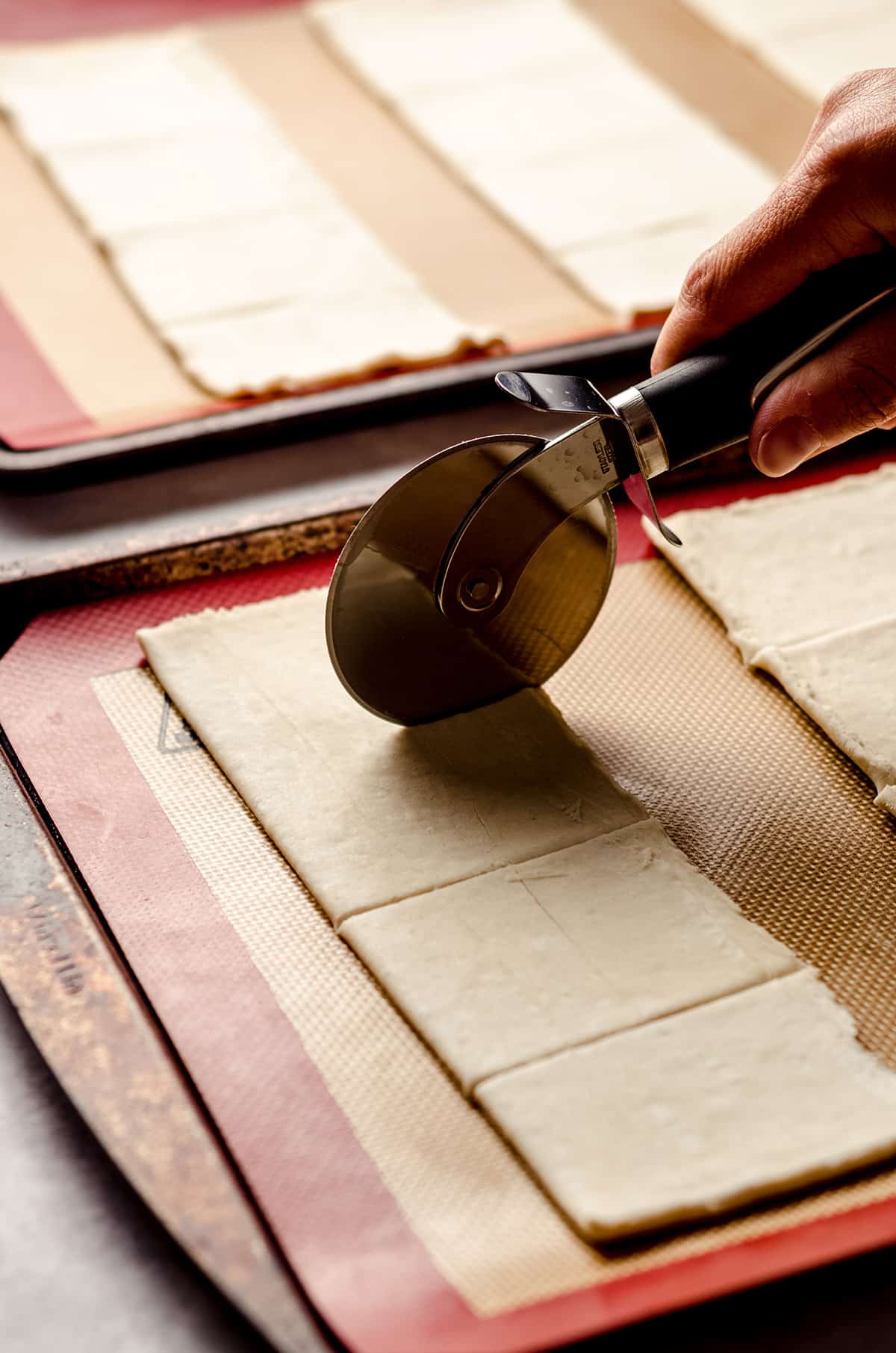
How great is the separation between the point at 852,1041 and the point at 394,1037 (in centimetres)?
37

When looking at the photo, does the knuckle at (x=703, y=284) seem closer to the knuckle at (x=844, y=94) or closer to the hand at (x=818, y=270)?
the hand at (x=818, y=270)

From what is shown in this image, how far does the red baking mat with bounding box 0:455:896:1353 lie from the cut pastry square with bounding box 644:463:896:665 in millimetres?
663

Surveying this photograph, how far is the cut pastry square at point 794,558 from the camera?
1.72 meters

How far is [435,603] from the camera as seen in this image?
1479mm

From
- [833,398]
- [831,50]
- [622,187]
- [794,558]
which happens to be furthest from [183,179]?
[833,398]

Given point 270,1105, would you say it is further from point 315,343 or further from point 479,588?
point 315,343

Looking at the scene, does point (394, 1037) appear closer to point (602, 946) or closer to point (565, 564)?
point (602, 946)

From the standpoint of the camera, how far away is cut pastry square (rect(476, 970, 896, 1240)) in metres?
1.12

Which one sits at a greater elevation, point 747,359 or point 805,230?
point 805,230

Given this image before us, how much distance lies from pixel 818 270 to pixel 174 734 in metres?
0.79

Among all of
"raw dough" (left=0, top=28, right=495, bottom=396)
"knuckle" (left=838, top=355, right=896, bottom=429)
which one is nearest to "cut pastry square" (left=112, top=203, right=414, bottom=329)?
"raw dough" (left=0, top=28, right=495, bottom=396)

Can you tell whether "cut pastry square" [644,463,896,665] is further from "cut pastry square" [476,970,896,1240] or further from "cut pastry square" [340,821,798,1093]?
"cut pastry square" [476,970,896,1240]

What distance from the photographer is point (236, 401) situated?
2.18 meters

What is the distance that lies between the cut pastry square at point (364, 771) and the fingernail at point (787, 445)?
1.09ft
